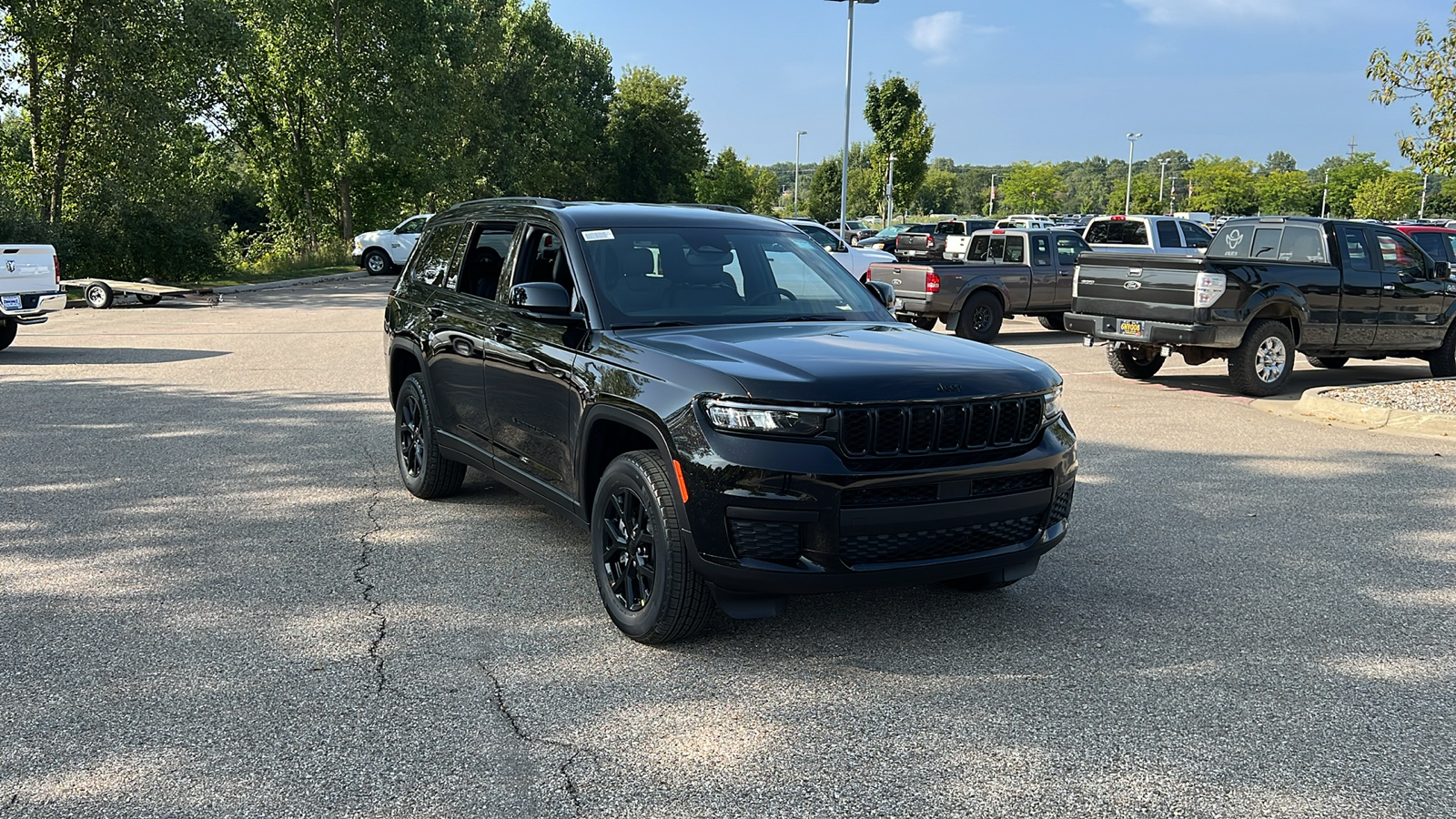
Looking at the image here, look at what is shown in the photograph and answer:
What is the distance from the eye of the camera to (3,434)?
945 cm

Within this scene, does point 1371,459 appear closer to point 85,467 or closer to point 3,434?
point 85,467

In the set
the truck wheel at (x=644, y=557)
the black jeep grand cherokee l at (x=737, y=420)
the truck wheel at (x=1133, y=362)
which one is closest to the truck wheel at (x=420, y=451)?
the black jeep grand cherokee l at (x=737, y=420)

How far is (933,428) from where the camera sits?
175 inches

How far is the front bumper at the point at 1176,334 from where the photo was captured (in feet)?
39.7

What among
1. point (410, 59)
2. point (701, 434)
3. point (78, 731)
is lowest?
point (78, 731)

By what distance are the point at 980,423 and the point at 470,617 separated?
2307mm

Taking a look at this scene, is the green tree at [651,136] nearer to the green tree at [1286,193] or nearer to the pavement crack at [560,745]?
the pavement crack at [560,745]

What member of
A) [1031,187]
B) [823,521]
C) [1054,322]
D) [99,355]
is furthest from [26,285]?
[1031,187]

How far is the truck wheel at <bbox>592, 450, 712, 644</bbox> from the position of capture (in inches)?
177

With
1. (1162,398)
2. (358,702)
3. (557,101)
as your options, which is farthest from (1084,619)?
(557,101)

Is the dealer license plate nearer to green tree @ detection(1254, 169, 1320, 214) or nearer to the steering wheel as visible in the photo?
the steering wheel

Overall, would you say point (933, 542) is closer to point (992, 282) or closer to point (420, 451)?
point (420, 451)

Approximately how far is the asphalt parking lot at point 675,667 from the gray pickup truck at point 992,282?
9646 mm

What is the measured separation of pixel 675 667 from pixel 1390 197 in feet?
368
